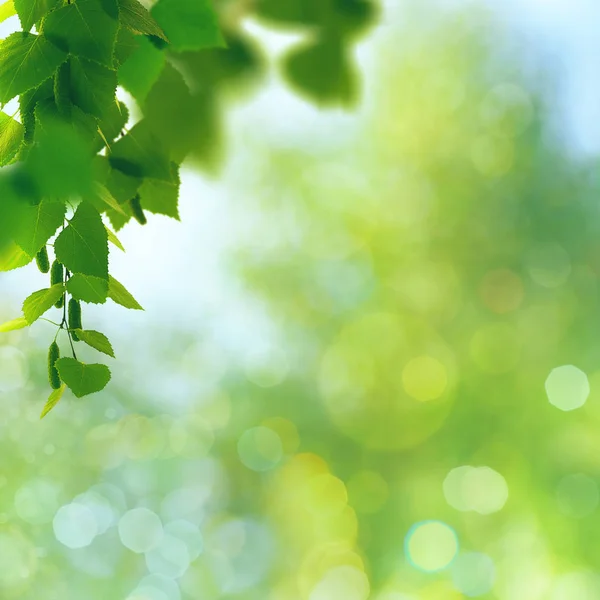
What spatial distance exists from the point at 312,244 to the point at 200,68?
3.52m

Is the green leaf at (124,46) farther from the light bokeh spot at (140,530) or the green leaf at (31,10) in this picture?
the light bokeh spot at (140,530)

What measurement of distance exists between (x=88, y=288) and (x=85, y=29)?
9cm

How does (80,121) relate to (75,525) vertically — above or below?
above

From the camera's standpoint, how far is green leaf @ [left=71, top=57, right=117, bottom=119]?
0.24 m

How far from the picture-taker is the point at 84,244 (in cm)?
24

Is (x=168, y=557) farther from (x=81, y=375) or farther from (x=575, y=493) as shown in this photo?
(x=81, y=375)

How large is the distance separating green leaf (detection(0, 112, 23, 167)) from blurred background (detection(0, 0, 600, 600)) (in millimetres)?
2556

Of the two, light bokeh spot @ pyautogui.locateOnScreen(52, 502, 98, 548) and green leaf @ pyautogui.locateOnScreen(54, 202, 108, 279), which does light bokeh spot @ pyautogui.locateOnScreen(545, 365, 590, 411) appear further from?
green leaf @ pyautogui.locateOnScreen(54, 202, 108, 279)

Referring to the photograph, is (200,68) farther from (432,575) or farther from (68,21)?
(432,575)

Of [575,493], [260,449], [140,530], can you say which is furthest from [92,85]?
[575,493]

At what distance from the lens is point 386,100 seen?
13.2 ft

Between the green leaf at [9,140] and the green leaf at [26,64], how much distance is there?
25mm

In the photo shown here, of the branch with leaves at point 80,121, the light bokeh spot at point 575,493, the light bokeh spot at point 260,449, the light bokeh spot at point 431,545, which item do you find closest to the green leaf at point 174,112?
the branch with leaves at point 80,121

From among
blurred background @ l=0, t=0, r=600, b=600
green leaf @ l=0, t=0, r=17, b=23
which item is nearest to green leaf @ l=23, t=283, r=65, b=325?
green leaf @ l=0, t=0, r=17, b=23
